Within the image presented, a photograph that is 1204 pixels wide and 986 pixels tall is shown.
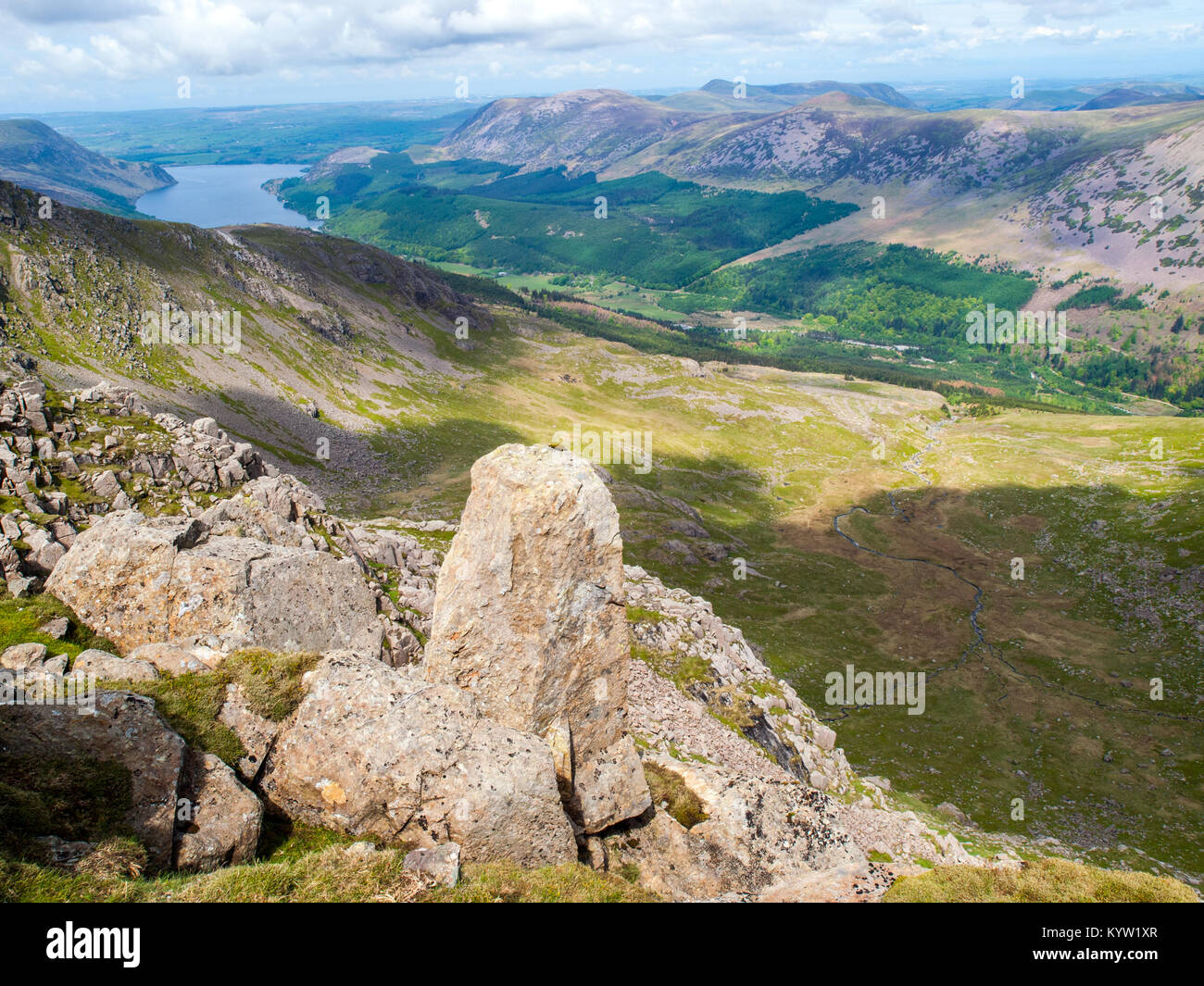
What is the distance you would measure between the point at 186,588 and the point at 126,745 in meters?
11.2

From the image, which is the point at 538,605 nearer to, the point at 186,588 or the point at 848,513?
Answer: the point at 186,588

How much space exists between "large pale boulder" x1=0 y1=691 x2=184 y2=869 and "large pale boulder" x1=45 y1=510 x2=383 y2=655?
5.49 metres

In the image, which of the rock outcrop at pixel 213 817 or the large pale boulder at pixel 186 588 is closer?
the rock outcrop at pixel 213 817

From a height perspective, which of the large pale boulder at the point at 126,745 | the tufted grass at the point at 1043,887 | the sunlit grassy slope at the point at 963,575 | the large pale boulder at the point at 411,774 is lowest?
the sunlit grassy slope at the point at 963,575

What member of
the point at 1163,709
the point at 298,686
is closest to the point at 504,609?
the point at 298,686

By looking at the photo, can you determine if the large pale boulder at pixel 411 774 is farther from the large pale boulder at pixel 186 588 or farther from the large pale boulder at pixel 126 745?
the large pale boulder at pixel 186 588

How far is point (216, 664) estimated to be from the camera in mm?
20750

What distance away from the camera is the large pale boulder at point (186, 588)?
82.2ft

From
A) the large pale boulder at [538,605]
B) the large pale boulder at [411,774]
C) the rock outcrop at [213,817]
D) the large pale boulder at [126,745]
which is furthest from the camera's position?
the large pale boulder at [538,605]

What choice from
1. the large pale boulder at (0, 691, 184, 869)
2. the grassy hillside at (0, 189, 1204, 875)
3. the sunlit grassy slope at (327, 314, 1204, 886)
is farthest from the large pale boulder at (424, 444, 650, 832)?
the sunlit grassy slope at (327, 314, 1204, 886)

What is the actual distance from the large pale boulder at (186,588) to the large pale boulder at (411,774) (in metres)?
5.52

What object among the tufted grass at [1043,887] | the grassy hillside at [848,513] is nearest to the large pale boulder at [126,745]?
the tufted grass at [1043,887]

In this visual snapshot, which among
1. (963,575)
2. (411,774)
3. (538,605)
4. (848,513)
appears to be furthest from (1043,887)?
(848,513)
